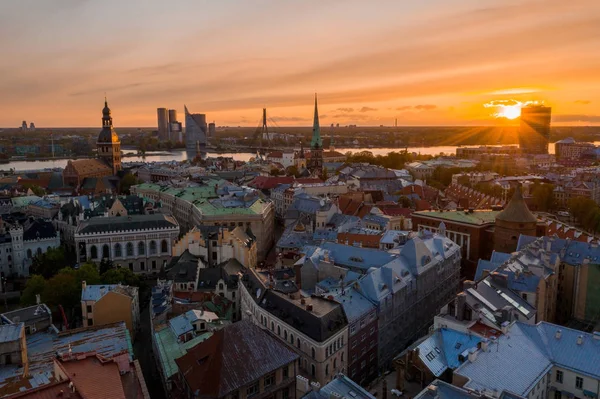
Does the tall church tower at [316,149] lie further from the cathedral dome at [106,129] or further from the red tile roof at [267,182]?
the cathedral dome at [106,129]

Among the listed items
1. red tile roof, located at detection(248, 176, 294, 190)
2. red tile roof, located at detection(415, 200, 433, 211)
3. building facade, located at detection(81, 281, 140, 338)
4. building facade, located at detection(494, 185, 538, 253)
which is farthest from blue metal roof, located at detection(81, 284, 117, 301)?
red tile roof, located at detection(248, 176, 294, 190)

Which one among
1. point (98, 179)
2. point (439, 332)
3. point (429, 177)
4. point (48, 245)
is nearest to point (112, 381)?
point (439, 332)

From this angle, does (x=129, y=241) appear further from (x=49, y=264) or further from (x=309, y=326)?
(x=309, y=326)

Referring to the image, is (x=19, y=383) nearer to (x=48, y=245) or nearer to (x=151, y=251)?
(x=151, y=251)

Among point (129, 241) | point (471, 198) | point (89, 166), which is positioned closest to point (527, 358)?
point (129, 241)

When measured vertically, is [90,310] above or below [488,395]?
below

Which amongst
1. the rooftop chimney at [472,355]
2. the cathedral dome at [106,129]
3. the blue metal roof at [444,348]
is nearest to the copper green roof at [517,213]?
the blue metal roof at [444,348]
